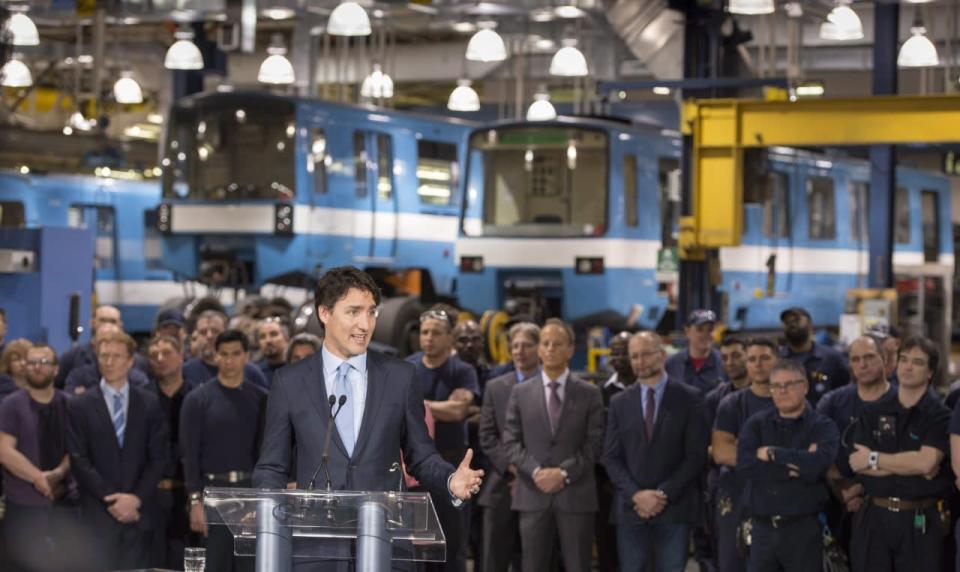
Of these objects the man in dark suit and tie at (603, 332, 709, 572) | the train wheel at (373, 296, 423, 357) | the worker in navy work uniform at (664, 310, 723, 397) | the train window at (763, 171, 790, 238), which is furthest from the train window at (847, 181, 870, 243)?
the man in dark suit and tie at (603, 332, 709, 572)

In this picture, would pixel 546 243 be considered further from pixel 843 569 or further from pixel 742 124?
pixel 843 569

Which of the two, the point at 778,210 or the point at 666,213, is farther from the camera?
the point at 778,210

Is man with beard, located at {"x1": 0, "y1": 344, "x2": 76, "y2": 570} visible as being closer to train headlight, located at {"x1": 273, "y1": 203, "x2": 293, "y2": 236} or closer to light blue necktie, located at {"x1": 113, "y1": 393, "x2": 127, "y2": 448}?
light blue necktie, located at {"x1": 113, "y1": 393, "x2": 127, "y2": 448}

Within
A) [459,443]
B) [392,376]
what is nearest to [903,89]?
[459,443]

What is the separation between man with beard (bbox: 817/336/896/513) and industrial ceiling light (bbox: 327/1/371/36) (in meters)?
7.29

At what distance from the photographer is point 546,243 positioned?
20.8 meters

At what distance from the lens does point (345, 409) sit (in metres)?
5.95

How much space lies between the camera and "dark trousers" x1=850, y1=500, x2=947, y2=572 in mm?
9414

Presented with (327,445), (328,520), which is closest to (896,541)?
(327,445)

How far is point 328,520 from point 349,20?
449 inches

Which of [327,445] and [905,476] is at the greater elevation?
[327,445]

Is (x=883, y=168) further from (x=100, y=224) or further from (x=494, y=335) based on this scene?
(x=100, y=224)

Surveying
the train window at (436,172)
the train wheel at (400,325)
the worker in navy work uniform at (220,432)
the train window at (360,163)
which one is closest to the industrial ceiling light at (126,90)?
the train window at (360,163)

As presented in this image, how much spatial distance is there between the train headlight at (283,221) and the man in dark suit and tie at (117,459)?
427 inches
